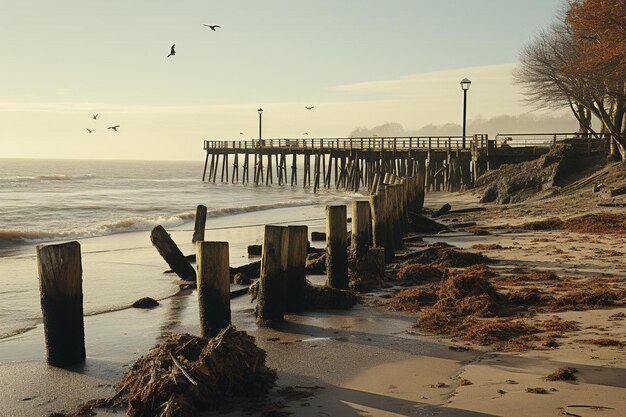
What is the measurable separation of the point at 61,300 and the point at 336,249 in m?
5.18

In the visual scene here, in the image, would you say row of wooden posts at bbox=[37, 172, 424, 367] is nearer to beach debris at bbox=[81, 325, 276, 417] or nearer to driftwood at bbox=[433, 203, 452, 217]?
beach debris at bbox=[81, 325, 276, 417]

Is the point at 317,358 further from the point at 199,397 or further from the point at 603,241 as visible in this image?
the point at 603,241

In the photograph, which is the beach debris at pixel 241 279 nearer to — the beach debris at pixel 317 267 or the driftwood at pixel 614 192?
the beach debris at pixel 317 267

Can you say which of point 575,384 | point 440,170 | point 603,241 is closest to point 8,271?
point 603,241

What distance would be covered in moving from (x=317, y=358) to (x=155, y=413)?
238 centimetres

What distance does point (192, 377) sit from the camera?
6.99 meters

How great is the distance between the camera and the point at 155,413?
664cm

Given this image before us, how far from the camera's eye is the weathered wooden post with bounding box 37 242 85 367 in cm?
877

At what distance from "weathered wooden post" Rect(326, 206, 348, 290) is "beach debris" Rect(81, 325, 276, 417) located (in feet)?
17.1

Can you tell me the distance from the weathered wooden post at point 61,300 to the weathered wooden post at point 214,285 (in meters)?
1.43

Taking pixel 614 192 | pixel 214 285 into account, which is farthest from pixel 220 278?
pixel 614 192

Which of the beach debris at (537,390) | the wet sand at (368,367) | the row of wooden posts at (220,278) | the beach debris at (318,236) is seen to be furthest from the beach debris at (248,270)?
the beach debris at (537,390)

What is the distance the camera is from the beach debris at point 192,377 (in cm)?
671

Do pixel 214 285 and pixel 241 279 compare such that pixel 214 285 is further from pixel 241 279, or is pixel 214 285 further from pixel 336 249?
pixel 241 279
